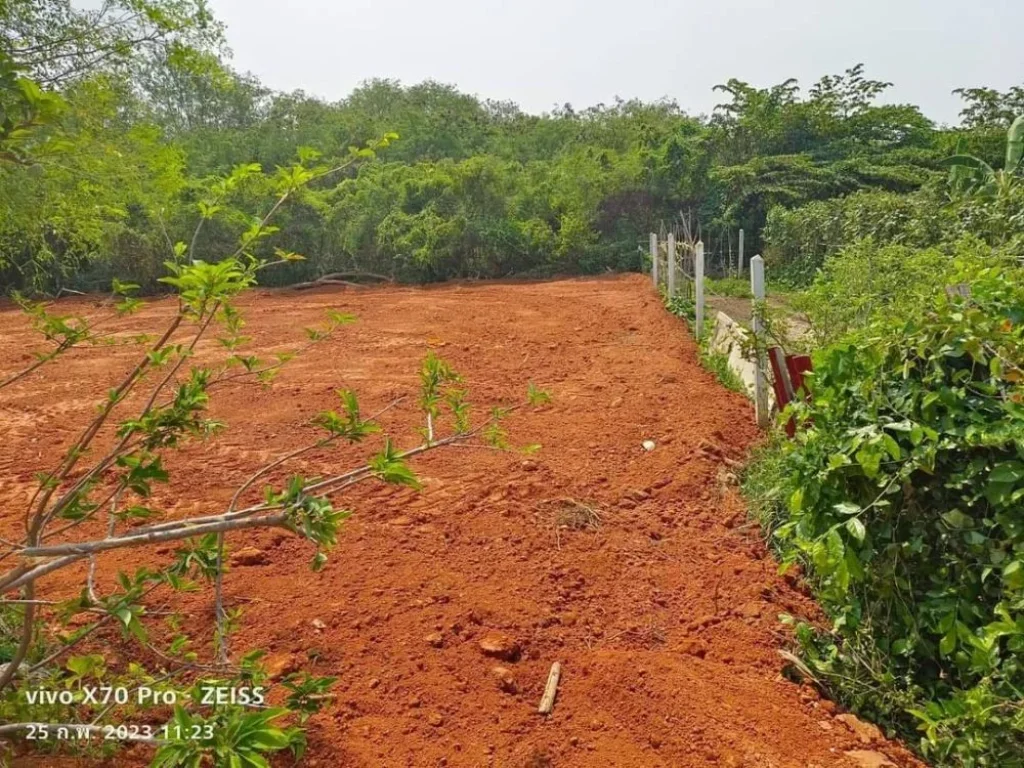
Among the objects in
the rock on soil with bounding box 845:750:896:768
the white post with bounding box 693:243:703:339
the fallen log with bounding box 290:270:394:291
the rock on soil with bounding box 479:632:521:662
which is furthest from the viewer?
the fallen log with bounding box 290:270:394:291

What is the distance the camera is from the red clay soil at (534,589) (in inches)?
83.7

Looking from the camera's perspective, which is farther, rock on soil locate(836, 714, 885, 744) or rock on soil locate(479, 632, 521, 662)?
rock on soil locate(479, 632, 521, 662)

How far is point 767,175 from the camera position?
1711 centimetres

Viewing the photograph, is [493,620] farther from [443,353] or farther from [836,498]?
[443,353]

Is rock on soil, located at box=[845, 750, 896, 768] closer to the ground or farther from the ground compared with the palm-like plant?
closer to the ground

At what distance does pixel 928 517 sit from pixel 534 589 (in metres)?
1.54

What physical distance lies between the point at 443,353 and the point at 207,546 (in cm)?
643

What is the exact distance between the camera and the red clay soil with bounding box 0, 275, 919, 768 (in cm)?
213

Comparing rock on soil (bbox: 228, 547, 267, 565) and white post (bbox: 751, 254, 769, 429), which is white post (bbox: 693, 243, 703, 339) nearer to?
white post (bbox: 751, 254, 769, 429)

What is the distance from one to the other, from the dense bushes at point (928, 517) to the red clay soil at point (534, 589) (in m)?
0.24

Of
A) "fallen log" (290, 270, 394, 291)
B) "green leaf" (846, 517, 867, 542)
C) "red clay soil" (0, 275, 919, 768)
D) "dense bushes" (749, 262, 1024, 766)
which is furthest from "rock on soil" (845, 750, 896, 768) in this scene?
"fallen log" (290, 270, 394, 291)

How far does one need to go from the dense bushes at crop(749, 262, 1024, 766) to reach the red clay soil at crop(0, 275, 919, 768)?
24cm

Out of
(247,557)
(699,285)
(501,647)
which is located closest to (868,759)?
(501,647)

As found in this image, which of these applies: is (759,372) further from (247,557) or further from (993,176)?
(993,176)
